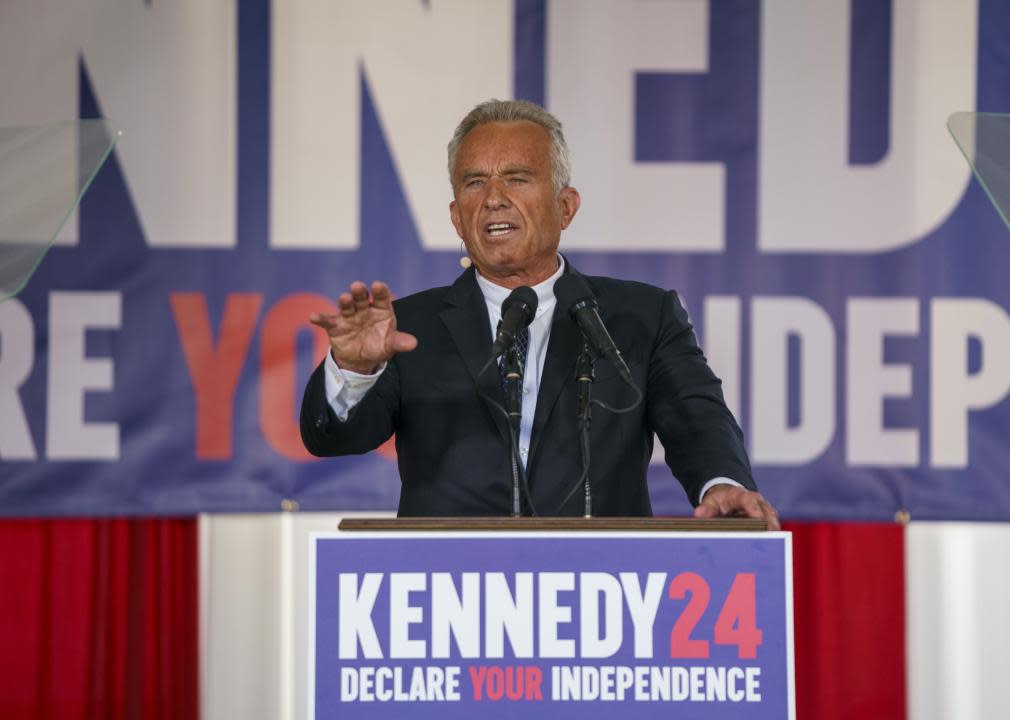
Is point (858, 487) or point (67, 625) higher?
point (858, 487)

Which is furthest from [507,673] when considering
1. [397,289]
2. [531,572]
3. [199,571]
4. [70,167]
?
[199,571]

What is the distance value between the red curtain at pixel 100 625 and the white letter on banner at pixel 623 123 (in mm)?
1552

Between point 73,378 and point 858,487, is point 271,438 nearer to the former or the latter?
point 73,378

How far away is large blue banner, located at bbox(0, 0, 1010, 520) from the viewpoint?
347 cm

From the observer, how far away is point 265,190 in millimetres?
3545

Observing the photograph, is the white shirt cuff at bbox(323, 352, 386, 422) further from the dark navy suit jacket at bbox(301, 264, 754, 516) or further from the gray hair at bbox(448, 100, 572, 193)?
the gray hair at bbox(448, 100, 572, 193)

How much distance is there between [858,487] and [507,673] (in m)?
2.22

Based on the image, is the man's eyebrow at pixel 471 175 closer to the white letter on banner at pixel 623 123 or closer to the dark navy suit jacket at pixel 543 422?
the dark navy suit jacket at pixel 543 422

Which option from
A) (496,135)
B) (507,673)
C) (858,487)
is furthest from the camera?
(858,487)

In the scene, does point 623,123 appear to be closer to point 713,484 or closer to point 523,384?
point 523,384

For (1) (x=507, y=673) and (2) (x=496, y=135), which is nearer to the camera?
(1) (x=507, y=673)

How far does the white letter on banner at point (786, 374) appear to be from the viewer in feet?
11.4

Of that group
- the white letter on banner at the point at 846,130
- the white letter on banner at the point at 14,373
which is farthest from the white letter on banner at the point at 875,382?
the white letter on banner at the point at 14,373

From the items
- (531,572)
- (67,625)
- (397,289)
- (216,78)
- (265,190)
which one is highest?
(216,78)
